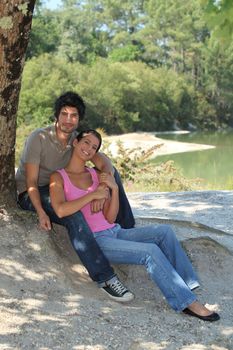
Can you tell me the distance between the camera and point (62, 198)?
161 inches

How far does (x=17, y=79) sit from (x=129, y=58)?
61.4 metres

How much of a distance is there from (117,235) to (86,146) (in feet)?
2.38

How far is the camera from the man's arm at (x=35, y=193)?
13.7 ft

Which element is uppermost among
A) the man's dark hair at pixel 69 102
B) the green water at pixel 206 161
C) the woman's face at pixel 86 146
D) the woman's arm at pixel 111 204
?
the man's dark hair at pixel 69 102

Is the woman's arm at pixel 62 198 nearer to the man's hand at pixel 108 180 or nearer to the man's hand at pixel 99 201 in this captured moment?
the man's hand at pixel 99 201

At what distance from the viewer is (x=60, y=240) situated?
4633 mm

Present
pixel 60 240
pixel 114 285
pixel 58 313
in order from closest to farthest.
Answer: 1. pixel 58 313
2. pixel 114 285
3. pixel 60 240

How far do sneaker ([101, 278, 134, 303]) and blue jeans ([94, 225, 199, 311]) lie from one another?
17cm

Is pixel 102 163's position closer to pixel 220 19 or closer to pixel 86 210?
pixel 86 210

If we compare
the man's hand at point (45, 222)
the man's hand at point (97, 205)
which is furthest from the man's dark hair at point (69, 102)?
the man's hand at point (45, 222)

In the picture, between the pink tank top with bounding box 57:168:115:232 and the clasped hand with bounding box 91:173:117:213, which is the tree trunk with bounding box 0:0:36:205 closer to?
the pink tank top with bounding box 57:168:115:232

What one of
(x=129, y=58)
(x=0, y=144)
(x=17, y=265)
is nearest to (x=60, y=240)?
(x=17, y=265)

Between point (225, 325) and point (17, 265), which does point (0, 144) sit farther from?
point (225, 325)

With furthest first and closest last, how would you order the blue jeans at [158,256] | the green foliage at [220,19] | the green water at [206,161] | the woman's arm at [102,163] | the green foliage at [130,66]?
the green foliage at [130,66], the green water at [206,161], the woman's arm at [102,163], the green foliage at [220,19], the blue jeans at [158,256]
